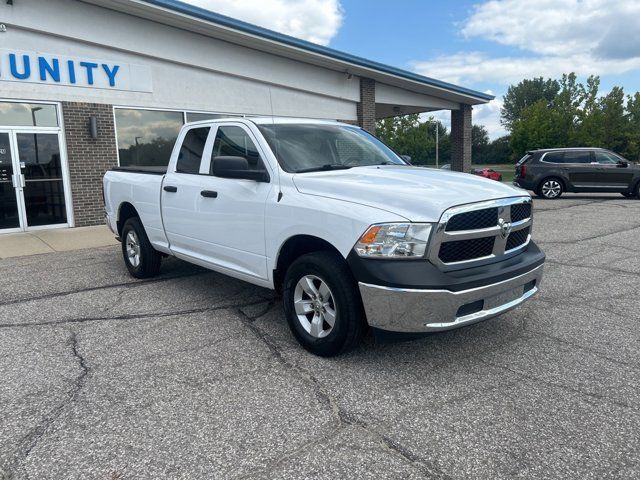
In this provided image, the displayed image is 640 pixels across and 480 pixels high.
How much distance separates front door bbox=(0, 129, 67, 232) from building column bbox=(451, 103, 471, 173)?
16354 mm

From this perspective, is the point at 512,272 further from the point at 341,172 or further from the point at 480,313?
the point at 341,172

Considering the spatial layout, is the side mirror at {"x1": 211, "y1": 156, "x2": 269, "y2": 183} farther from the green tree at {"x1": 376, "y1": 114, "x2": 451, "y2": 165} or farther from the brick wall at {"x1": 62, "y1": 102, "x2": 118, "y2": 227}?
the green tree at {"x1": 376, "y1": 114, "x2": 451, "y2": 165}

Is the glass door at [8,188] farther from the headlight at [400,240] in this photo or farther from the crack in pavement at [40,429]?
the headlight at [400,240]

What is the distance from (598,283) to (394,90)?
14.3 m

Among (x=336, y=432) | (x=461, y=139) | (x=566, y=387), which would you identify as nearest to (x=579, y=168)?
(x=461, y=139)

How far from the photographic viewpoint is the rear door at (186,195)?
16.7 ft

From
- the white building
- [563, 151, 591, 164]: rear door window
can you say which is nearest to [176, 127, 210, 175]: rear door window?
the white building

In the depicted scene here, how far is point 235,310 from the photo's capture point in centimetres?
505

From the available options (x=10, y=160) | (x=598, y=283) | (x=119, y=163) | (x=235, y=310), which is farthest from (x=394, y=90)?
(x=235, y=310)

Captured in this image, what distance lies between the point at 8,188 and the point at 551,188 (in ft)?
51.7

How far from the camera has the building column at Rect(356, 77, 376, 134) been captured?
17.0 meters

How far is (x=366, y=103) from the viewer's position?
17109 millimetres

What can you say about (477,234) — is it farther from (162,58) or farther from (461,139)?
(461,139)

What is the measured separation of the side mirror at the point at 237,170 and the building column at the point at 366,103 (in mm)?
13187
